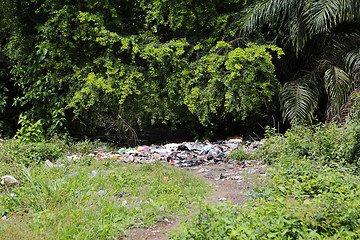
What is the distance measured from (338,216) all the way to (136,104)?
691cm

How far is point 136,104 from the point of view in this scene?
8.93 m

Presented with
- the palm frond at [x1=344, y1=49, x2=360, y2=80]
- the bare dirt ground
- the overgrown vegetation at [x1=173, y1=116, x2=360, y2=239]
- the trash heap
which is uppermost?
the palm frond at [x1=344, y1=49, x2=360, y2=80]

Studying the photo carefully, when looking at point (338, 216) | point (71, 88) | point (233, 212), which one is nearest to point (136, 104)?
point (71, 88)

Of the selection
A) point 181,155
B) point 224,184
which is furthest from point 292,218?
point 181,155

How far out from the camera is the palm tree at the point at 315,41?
23.3ft

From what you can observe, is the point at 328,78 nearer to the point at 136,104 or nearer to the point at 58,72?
the point at 136,104

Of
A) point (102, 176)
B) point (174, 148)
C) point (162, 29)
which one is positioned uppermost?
point (162, 29)

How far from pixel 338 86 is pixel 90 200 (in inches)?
223

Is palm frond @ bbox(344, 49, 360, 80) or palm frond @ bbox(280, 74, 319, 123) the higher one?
palm frond @ bbox(344, 49, 360, 80)

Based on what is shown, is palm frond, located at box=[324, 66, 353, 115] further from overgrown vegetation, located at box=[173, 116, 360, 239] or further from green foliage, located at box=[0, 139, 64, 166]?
green foliage, located at box=[0, 139, 64, 166]

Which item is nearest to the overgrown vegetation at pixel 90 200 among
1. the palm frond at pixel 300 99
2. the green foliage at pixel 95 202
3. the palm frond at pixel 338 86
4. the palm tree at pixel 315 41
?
the green foliage at pixel 95 202

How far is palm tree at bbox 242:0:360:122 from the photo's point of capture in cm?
711

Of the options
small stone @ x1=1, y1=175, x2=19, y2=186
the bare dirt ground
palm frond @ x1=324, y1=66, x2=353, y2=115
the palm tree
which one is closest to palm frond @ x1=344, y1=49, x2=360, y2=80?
the palm tree

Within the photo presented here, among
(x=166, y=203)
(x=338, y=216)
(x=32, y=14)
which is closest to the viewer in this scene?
(x=338, y=216)
